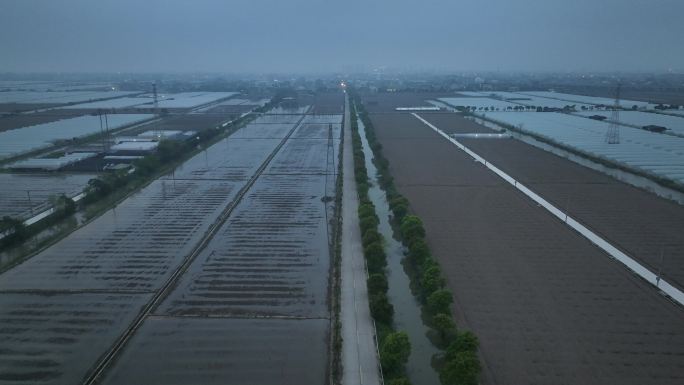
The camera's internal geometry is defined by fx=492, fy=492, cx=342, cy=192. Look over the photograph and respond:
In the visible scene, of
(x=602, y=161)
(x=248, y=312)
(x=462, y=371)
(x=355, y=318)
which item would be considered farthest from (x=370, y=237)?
(x=602, y=161)

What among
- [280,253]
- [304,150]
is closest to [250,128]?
[304,150]

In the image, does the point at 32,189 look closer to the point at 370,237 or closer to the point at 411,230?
the point at 370,237

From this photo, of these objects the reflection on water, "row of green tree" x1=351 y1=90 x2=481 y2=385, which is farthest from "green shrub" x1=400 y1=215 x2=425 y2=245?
the reflection on water

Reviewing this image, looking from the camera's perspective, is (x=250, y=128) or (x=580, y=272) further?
(x=250, y=128)

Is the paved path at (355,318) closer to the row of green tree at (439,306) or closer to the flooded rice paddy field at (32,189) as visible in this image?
the row of green tree at (439,306)

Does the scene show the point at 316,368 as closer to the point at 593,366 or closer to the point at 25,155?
the point at 593,366

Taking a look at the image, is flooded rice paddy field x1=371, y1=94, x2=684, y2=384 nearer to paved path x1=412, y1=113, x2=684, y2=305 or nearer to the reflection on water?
paved path x1=412, y1=113, x2=684, y2=305
